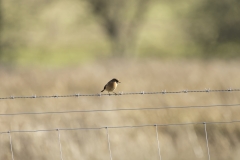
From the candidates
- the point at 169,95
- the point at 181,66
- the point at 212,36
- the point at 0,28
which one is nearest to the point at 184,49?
the point at 212,36

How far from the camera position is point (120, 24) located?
26297 mm

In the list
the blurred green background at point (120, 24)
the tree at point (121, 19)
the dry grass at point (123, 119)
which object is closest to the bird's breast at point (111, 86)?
the dry grass at point (123, 119)

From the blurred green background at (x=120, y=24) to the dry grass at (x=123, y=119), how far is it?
1058cm

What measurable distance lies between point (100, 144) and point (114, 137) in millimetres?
255

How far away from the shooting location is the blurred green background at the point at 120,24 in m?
23.2

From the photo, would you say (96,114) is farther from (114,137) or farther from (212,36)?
(212,36)

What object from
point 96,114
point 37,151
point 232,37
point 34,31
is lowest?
point 37,151

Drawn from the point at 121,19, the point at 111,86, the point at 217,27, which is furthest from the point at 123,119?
the point at 121,19

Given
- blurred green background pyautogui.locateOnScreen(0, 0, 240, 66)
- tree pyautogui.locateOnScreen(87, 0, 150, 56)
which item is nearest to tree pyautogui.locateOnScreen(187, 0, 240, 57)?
blurred green background pyautogui.locateOnScreen(0, 0, 240, 66)

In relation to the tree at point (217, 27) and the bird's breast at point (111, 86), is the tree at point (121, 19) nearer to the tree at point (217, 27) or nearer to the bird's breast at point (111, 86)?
the tree at point (217, 27)

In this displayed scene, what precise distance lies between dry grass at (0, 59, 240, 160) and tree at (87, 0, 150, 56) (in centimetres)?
1440

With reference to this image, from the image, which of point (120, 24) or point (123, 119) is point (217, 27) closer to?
point (120, 24)

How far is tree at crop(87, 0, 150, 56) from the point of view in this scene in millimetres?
25562

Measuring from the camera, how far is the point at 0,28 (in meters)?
23.2
